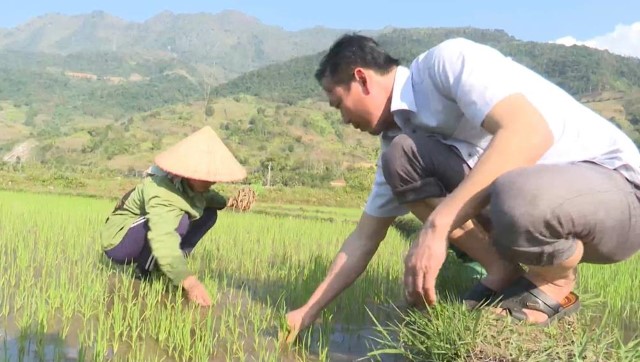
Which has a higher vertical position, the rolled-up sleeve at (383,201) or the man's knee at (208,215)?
the rolled-up sleeve at (383,201)

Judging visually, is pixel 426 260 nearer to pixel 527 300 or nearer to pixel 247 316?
pixel 527 300

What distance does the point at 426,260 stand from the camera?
139cm

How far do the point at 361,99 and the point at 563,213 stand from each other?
Answer: 2.19 feet

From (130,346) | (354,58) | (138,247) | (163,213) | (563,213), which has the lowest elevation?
(138,247)

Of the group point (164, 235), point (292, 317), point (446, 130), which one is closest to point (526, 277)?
point (446, 130)

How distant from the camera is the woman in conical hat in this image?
7.91 ft

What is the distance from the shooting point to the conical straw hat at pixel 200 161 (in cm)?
258

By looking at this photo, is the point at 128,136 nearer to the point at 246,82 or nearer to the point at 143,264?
the point at 246,82

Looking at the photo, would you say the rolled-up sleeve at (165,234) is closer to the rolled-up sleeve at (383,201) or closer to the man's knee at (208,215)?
the man's knee at (208,215)

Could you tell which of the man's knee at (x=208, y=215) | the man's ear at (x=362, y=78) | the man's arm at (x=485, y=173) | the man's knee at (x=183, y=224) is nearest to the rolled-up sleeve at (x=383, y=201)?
the man's ear at (x=362, y=78)

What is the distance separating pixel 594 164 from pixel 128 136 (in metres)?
52.8

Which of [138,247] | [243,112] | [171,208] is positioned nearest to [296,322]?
[171,208]

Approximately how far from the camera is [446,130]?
1.90 metres

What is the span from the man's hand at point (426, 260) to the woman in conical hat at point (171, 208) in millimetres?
1149
